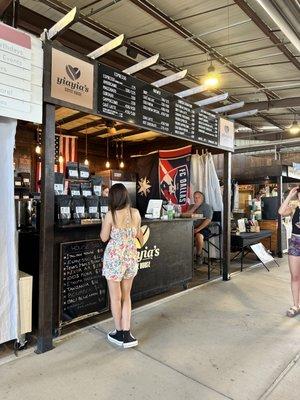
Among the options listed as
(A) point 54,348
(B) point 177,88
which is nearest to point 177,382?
(A) point 54,348

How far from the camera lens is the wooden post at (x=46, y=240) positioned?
2.91 metres

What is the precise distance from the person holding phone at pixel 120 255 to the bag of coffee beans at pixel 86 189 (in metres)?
0.82

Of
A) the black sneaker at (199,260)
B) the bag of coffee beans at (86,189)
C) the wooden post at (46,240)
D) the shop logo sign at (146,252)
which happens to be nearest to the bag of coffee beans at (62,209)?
the wooden post at (46,240)

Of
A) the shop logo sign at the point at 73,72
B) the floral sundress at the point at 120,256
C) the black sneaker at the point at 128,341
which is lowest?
the black sneaker at the point at 128,341

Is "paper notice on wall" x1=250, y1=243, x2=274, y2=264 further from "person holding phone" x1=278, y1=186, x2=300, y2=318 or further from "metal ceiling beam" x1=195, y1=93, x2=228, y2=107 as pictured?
"metal ceiling beam" x1=195, y1=93, x2=228, y2=107

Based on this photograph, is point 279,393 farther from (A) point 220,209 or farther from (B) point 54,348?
(A) point 220,209

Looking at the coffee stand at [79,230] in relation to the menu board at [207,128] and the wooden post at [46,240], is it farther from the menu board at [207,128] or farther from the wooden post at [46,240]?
the menu board at [207,128]

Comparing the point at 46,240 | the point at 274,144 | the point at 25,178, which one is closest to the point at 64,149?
the point at 25,178

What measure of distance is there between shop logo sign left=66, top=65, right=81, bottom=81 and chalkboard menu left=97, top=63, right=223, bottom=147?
293mm

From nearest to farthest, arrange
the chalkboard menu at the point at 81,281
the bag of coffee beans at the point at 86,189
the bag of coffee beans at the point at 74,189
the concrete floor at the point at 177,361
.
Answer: the concrete floor at the point at 177,361
the chalkboard menu at the point at 81,281
the bag of coffee beans at the point at 74,189
the bag of coffee beans at the point at 86,189

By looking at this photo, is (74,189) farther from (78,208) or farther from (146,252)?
(146,252)

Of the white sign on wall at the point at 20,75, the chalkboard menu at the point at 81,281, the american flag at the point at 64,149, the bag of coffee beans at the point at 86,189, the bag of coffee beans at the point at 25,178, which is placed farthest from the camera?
the american flag at the point at 64,149

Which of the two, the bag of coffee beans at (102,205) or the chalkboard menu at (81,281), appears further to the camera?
the bag of coffee beans at (102,205)

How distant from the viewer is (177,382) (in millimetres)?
2443
